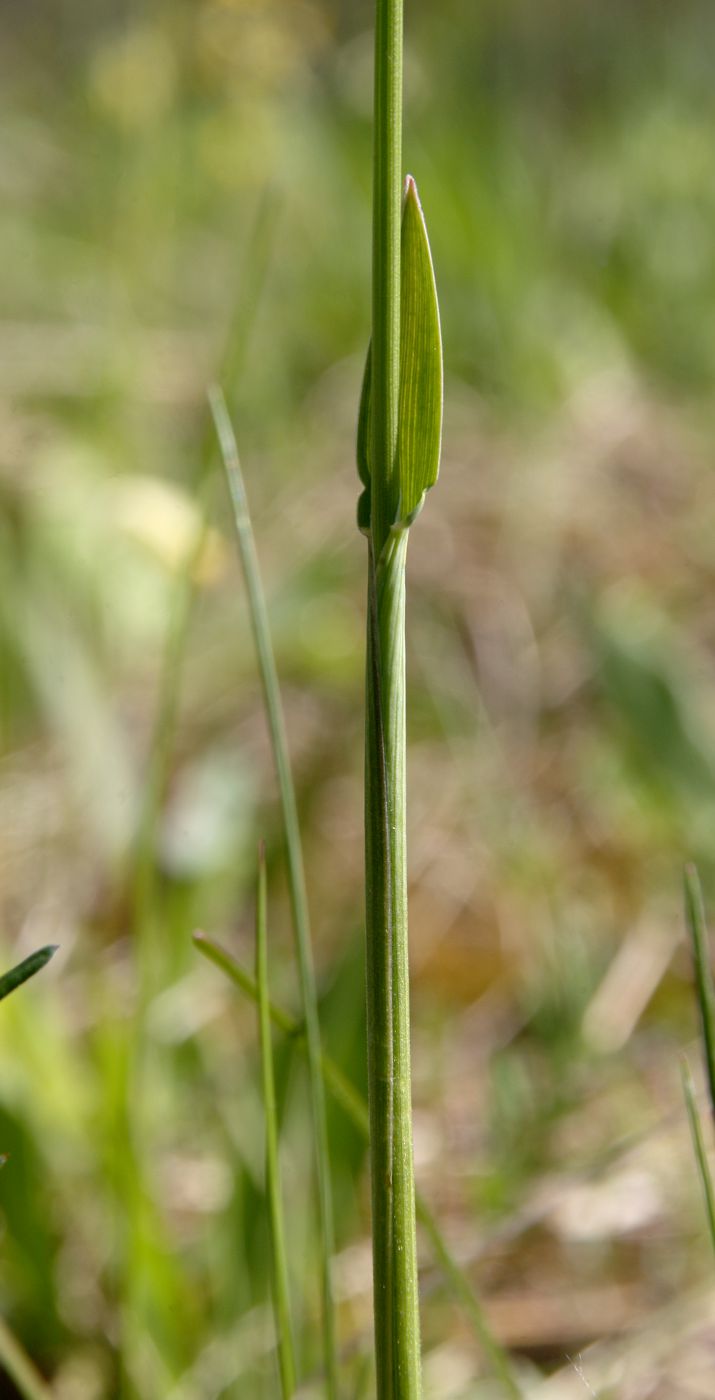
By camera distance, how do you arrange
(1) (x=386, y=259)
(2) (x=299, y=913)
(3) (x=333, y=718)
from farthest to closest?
(3) (x=333, y=718), (2) (x=299, y=913), (1) (x=386, y=259)

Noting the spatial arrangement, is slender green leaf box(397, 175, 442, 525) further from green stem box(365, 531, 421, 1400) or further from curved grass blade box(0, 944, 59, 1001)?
curved grass blade box(0, 944, 59, 1001)

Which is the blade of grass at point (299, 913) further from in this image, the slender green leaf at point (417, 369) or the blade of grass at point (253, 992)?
the slender green leaf at point (417, 369)

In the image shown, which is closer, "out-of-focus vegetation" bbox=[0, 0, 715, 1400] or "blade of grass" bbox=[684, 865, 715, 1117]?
"blade of grass" bbox=[684, 865, 715, 1117]

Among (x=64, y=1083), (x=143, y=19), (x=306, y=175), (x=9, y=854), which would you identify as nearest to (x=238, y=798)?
(x=9, y=854)

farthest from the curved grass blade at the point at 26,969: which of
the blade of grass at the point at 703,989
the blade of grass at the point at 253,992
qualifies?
the blade of grass at the point at 703,989

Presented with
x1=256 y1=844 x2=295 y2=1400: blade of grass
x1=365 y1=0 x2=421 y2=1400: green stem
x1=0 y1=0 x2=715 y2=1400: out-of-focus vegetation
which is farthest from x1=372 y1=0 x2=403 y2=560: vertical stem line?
x1=0 y1=0 x2=715 y2=1400: out-of-focus vegetation

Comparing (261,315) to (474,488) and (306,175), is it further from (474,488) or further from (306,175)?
(474,488)

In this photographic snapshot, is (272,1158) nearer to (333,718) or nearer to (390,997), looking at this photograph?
(390,997)

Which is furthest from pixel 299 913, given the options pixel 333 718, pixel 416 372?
pixel 333 718

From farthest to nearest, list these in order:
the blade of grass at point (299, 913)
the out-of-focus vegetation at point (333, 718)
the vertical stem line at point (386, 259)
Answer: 1. the out-of-focus vegetation at point (333, 718)
2. the blade of grass at point (299, 913)
3. the vertical stem line at point (386, 259)
